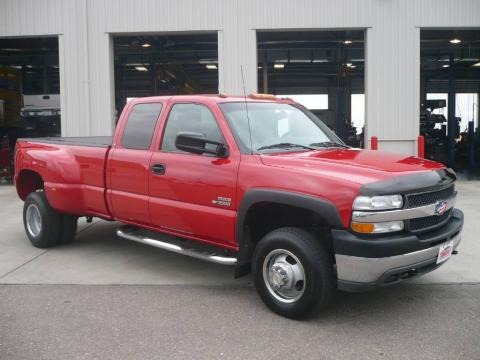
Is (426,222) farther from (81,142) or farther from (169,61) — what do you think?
(169,61)

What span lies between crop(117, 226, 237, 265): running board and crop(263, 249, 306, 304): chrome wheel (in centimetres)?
38

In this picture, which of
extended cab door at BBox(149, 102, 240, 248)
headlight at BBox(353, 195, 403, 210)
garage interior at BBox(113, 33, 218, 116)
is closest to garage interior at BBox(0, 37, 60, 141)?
garage interior at BBox(113, 33, 218, 116)

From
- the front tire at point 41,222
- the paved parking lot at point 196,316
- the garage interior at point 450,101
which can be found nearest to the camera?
the paved parking lot at point 196,316

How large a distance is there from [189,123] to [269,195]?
55.0 inches

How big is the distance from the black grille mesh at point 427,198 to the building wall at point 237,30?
926 cm

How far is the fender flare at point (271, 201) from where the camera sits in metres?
3.92

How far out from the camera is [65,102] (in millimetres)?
13703

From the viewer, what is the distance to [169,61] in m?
26.5

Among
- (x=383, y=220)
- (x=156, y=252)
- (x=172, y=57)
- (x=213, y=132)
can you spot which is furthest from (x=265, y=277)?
(x=172, y=57)

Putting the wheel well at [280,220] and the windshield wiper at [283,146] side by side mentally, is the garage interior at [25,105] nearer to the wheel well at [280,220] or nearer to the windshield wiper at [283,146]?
the windshield wiper at [283,146]

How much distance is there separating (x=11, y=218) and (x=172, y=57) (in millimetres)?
17908

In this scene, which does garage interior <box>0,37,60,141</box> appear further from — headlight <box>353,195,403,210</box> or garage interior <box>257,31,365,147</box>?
headlight <box>353,195,403,210</box>

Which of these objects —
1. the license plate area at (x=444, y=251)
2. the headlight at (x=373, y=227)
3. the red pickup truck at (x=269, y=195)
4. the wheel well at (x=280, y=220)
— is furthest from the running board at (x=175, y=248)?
the license plate area at (x=444, y=251)

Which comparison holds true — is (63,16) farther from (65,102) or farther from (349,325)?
(349,325)
